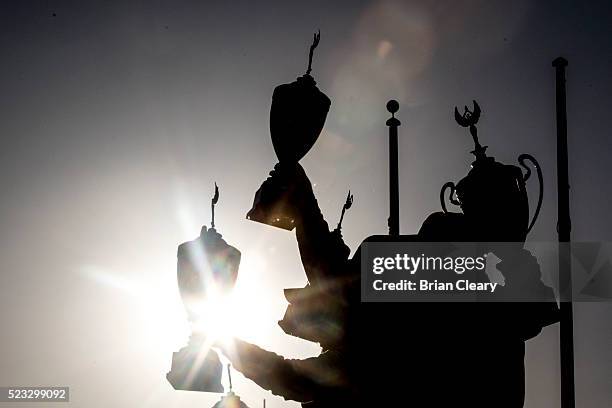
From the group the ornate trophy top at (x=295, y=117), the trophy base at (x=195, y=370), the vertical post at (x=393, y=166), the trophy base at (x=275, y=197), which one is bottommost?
the trophy base at (x=195, y=370)

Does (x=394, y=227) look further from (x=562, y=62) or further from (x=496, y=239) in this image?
(x=496, y=239)

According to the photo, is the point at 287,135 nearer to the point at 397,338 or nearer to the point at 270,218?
the point at 270,218

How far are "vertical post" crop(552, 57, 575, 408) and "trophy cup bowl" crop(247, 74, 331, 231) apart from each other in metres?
2.77

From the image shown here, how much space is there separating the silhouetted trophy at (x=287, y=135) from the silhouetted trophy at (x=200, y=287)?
437 mm

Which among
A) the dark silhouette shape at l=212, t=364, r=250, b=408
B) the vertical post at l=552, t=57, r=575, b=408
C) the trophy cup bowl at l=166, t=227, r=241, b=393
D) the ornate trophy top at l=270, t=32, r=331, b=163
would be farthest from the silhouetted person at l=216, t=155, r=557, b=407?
the dark silhouette shape at l=212, t=364, r=250, b=408

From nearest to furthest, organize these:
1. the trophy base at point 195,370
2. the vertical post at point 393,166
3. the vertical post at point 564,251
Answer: the trophy base at point 195,370
the vertical post at point 564,251
the vertical post at point 393,166

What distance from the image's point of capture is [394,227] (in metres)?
8.66

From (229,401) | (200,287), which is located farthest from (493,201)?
(229,401)

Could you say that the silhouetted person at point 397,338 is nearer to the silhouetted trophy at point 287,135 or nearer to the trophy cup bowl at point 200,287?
the silhouetted trophy at point 287,135

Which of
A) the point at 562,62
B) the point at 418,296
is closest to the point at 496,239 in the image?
the point at 418,296

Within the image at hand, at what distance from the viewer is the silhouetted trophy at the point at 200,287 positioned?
2.88 meters

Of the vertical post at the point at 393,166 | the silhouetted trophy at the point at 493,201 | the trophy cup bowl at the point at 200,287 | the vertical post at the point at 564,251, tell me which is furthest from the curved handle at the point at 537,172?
the vertical post at the point at 393,166

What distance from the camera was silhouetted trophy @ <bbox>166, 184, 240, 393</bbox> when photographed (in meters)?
2.88

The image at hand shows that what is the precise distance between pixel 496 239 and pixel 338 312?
1.03 m
